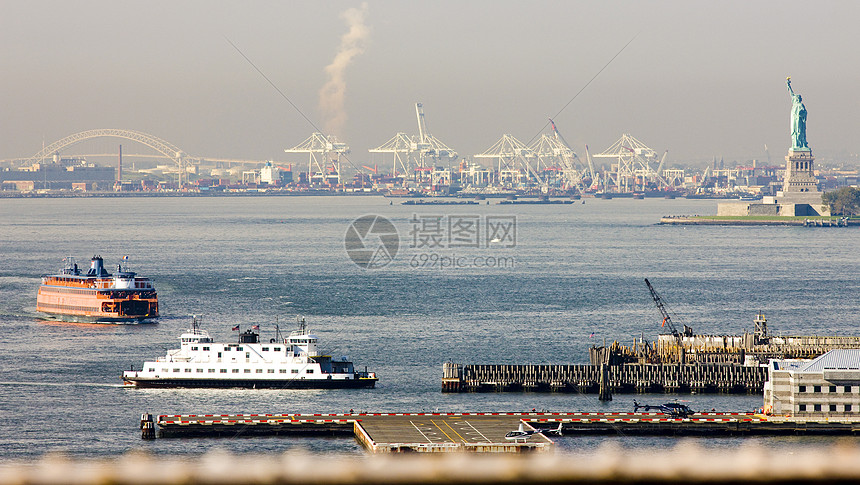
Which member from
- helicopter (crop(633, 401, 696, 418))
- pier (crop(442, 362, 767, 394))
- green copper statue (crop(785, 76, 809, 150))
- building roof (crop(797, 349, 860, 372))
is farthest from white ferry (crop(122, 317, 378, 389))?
green copper statue (crop(785, 76, 809, 150))

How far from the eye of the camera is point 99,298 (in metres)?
58.3

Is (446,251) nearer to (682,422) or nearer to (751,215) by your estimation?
(751,215)

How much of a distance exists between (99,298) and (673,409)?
3441cm

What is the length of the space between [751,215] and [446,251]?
64941mm

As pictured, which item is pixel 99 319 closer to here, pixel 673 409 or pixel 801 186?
pixel 673 409

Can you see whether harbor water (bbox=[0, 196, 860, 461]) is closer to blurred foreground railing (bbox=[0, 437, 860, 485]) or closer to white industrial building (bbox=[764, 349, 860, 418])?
white industrial building (bbox=[764, 349, 860, 418])

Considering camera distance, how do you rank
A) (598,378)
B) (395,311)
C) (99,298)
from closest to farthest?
(598,378) → (99,298) → (395,311)

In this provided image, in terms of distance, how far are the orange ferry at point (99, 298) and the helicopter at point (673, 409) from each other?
30975 millimetres

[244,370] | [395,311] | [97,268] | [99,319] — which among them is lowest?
[244,370]

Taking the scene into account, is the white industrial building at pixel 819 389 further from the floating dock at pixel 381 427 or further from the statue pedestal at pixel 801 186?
the statue pedestal at pixel 801 186

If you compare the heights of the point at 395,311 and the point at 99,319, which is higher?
the point at 395,311

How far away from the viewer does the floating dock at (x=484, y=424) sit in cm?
3155

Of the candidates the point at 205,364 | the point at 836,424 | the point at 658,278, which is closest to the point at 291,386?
the point at 205,364

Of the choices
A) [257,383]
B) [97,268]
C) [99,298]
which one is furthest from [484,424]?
[97,268]
